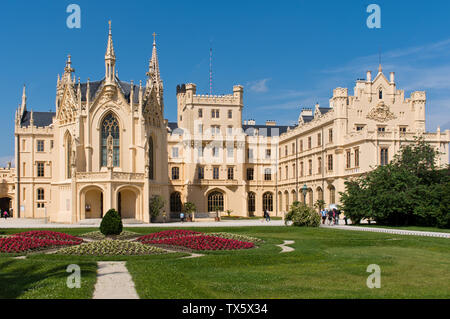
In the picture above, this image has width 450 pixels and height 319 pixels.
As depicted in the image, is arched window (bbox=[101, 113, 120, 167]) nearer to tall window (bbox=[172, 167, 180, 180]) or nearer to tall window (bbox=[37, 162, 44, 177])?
tall window (bbox=[172, 167, 180, 180])

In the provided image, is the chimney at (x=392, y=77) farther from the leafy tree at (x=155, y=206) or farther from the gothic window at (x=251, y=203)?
the leafy tree at (x=155, y=206)

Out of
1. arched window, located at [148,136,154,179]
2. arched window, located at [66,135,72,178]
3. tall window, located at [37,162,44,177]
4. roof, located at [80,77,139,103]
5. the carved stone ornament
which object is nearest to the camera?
arched window, located at [66,135,72,178]

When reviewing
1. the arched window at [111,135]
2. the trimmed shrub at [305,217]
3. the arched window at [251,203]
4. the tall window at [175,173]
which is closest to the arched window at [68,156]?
the arched window at [111,135]

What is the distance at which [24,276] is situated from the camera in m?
15.9

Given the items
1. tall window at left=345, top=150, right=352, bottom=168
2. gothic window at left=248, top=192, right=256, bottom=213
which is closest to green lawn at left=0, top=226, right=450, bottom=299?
tall window at left=345, top=150, right=352, bottom=168

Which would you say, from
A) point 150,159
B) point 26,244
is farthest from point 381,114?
point 26,244

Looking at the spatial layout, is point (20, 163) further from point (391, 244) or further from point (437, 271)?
point (437, 271)

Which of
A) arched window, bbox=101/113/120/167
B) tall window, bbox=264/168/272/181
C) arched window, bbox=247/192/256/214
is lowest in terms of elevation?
arched window, bbox=247/192/256/214

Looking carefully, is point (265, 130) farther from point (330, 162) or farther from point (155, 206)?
point (155, 206)

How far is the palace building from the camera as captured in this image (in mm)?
52688

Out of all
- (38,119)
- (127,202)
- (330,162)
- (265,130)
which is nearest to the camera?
(127,202)

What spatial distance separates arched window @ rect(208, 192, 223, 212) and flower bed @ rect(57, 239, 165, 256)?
164 feet

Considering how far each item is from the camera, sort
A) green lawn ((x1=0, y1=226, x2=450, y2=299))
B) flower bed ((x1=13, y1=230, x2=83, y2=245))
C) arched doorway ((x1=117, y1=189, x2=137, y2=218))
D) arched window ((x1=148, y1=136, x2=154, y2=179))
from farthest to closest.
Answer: arched window ((x1=148, y1=136, x2=154, y2=179)) < arched doorway ((x1=117, y1=189, x2=137, y2=218)) < flower bed ((x1=13, y1=230, x2=83, y2=245)) < green lawn ((x1=0, y1=226, x2=450, y2=299))

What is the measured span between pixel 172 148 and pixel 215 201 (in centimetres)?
982
